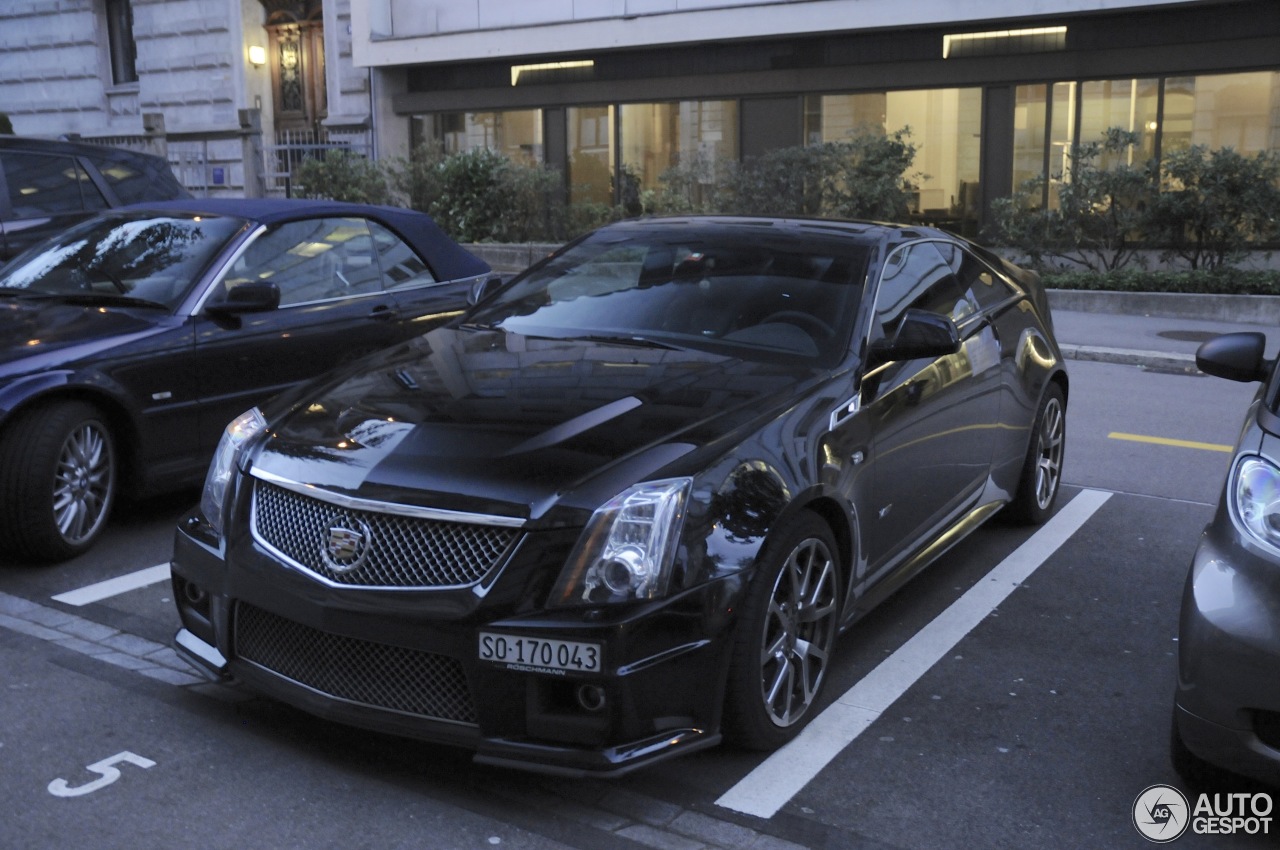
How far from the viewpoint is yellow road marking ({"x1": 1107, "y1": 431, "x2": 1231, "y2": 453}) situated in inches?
341

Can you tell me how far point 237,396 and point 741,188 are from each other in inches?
495

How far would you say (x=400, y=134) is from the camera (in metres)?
24.4

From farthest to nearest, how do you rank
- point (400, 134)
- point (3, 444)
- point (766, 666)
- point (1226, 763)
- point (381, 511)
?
point (400, 134), point (3, 444), point (766, 666), point (381, 511), point (1226, 763)

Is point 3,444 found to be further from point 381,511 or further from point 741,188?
point 741,188

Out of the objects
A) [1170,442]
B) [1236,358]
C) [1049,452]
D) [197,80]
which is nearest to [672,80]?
[197,80]

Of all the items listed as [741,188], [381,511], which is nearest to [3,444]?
[381,511]

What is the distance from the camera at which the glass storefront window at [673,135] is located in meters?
21.0

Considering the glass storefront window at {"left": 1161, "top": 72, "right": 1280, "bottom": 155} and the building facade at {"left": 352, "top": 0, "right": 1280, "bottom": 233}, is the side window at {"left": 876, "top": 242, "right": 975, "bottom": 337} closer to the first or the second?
the building facade at {"left": 352, "top": 0, "right": 1280, "bottom": 233}

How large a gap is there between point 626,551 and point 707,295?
1.75m

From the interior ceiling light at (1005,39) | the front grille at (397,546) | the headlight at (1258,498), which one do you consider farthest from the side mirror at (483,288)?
the interior ceiling light at (1005,39)

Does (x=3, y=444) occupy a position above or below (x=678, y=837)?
above

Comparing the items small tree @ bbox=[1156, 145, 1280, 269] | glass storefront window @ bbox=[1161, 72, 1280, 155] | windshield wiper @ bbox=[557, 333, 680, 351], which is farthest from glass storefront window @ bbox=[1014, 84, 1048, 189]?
windshield wiper @ bbox=[557, 333, 680, 351]

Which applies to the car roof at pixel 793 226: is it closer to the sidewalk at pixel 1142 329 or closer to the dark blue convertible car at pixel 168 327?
the dark blue convertible car at pixel 168 327

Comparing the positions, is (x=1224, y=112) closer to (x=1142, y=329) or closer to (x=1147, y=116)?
(x=1147, y=116)
